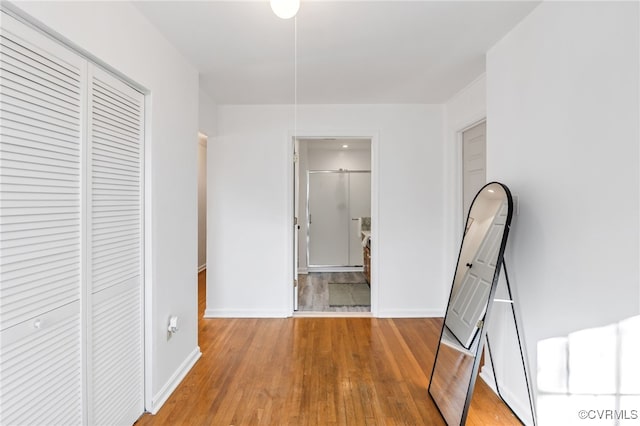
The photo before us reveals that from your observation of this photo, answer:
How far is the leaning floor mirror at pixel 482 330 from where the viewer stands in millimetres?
1812

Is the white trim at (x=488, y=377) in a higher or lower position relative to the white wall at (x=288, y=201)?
lower

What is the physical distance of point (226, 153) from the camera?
3746 mm


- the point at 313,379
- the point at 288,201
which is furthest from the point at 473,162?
the point at 313,379

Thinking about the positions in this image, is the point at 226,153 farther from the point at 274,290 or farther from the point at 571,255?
the point at 571,255

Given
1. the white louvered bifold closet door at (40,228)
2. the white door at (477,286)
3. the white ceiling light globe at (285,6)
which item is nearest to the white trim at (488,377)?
the white door at (477,286)

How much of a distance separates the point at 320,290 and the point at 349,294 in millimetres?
470

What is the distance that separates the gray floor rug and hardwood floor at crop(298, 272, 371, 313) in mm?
93

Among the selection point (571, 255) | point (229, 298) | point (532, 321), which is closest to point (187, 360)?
point (229, 298)

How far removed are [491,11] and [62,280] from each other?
8.58ft

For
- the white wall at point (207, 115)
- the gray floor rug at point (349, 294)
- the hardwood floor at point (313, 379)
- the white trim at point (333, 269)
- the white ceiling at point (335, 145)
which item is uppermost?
the white ceiling at point (335, 145)

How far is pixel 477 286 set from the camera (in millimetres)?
1978

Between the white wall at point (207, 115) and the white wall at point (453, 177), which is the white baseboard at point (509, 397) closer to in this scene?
the white wall at point (453, 177)

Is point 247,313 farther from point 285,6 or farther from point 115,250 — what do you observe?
point 285,6

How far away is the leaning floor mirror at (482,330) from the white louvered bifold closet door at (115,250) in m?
1.89
